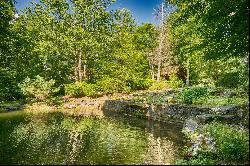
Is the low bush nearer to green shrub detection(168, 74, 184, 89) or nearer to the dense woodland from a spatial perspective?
the dense woodland

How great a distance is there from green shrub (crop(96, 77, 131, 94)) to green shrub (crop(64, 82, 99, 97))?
→ 0.91 meters

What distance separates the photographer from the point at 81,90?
48.6 meters

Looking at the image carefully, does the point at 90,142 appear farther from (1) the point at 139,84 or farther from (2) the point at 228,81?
(1) the point at 139,84

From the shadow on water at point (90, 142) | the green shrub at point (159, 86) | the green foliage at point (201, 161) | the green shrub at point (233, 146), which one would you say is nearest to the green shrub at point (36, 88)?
the green shrub at point (159, 86)

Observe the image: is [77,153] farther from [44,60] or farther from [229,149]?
[44,60]

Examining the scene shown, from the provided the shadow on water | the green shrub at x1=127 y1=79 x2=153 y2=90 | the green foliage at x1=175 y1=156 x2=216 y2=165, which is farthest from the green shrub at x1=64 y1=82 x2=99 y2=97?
the green foliage at x1=175 y1=156 x2=216 y2=165

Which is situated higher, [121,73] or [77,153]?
[121,73]

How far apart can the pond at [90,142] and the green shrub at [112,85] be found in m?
18.9

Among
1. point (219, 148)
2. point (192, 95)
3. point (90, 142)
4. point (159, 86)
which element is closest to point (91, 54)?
point (159, 86)

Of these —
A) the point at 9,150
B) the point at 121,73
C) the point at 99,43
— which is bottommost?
the point at 9,150

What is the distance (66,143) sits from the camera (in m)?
18.9

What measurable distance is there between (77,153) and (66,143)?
2.69 meters

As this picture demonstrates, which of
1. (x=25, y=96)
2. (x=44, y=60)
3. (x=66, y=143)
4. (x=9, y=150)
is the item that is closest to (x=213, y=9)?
(x=66, y=143)

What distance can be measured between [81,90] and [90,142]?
2986 cm
